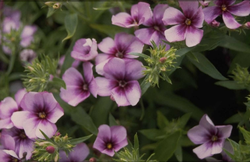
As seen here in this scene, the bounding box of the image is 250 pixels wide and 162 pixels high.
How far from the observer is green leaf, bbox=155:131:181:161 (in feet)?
3.68

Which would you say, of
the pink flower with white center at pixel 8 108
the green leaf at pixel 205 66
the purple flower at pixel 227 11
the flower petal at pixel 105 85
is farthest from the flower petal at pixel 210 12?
the pink flower with white center at pixel 8 108

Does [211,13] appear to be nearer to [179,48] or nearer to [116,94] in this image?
[179,48]

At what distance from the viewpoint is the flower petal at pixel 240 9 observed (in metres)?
1.08

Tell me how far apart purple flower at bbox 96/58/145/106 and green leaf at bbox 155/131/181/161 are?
0.22m

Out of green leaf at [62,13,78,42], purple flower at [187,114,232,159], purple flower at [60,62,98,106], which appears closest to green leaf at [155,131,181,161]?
purple flower at [187,114,232,159]

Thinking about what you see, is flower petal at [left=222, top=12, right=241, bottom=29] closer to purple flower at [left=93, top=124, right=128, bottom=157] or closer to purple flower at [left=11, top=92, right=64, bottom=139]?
purple flower at [left=93, top=124, right=128, bottom=157]

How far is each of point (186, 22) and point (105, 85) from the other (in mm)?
343

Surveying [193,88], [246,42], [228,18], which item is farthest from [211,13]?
[193,88]

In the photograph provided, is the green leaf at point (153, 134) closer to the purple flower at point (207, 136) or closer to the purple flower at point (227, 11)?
the purple flower at point (207, 136)

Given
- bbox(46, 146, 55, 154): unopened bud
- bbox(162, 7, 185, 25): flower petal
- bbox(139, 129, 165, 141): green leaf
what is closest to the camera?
bbox(46, 146, 55, 154): unopened bud

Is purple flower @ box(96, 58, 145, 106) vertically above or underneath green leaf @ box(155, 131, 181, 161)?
above

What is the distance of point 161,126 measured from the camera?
1.30 m

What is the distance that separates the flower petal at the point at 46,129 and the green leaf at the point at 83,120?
14cm

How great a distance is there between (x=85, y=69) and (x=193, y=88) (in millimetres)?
610
